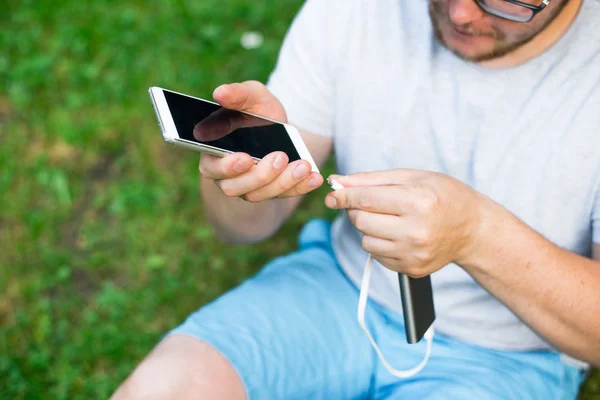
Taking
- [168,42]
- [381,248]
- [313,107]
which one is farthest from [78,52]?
[381,248]

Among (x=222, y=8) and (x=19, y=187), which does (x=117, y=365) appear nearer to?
(x=19, y=187)

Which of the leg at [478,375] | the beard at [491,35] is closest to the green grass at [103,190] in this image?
the leg at [478,375]

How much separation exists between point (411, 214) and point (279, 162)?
25 centimetres

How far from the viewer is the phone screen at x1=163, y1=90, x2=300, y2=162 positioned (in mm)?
1232

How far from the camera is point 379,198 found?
1189 mm

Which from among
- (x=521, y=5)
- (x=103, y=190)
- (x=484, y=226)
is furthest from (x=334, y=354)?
(x=103, y=190)

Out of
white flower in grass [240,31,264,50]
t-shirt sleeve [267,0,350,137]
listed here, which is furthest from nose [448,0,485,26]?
white flower in grass [240,31,264,50]

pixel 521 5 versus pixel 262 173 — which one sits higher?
pixel 521 5

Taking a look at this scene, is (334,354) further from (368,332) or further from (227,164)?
(227,164)

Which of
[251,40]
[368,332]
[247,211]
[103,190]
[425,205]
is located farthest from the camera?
Result: [251,40]

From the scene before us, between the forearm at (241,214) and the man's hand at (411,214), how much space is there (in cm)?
43

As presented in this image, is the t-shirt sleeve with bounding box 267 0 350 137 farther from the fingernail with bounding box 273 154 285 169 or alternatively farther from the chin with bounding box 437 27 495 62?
the fingernail with bounding box 273 154 285 169

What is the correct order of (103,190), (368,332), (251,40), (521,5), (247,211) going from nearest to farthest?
(521,5), (368,332), (247,211), (103,190), (251,40)

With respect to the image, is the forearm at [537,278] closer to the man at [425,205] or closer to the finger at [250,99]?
the man at [425,205]
